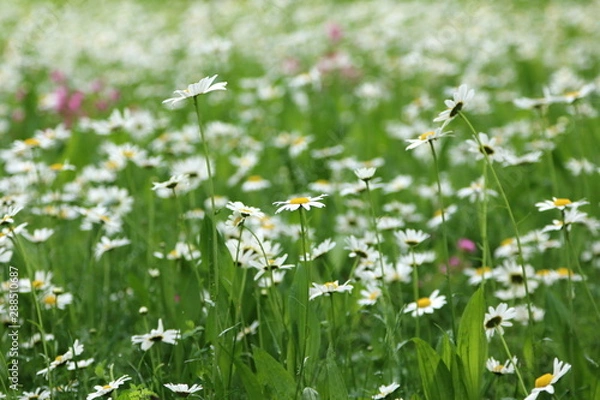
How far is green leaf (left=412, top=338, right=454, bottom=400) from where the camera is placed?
137cm

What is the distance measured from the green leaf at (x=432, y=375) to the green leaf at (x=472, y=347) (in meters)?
0.04

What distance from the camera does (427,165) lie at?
131 inches

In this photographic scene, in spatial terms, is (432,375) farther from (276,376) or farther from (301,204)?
(301,204)

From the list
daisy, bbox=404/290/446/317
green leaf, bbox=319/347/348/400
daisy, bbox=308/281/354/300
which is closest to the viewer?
green leaf, bbox=319/347/348/400

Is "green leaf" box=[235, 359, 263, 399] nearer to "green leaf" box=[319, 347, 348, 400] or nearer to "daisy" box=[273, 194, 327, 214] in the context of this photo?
"green leaf" box=[319, 347, 348, 400]

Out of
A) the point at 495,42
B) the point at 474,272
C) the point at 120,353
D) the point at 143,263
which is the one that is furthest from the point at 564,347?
the point at 495,42

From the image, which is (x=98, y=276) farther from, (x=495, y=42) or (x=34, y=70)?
(x=495, y=42)

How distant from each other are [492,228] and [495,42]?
3.11m

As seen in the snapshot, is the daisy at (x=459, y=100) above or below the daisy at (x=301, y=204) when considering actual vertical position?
above

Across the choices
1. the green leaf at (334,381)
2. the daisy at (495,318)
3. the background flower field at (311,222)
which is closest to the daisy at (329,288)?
the background flower field at (311,222)

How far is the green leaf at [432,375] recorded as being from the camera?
1.37m

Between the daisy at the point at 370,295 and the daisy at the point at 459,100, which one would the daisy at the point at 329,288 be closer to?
the daisy at the point at 370,295

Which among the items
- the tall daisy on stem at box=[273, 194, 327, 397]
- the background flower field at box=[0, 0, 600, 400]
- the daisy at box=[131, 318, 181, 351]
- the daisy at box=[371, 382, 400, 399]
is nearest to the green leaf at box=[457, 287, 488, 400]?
the background flower field at box=[0, 0, 600, 400]

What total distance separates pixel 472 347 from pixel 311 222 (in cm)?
132
